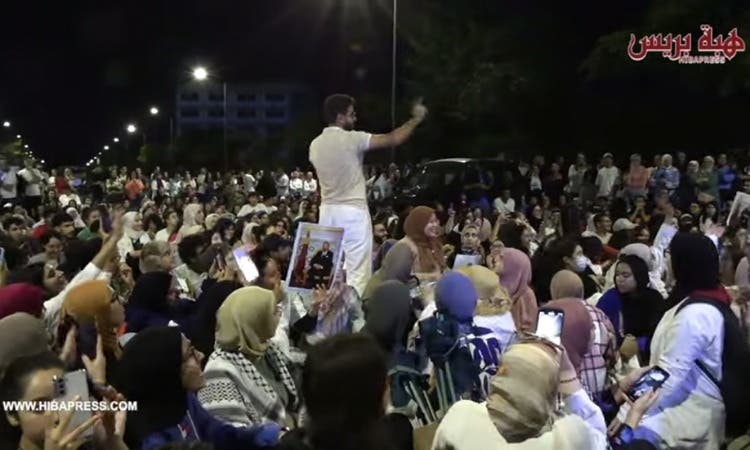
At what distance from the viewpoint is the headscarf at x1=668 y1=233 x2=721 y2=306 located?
16.2 ft

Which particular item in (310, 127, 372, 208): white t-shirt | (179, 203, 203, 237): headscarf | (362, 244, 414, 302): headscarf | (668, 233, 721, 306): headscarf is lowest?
(179, 203, 203, 237): headscarf

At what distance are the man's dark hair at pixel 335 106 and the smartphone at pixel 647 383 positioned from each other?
4.16m

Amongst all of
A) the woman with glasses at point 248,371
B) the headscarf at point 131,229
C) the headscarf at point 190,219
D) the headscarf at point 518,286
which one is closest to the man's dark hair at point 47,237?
the headscarf at point 131,229

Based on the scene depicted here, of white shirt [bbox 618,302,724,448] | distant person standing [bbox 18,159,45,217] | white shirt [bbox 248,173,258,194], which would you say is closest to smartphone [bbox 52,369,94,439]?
white shirt [bbox 618,302,724,448]

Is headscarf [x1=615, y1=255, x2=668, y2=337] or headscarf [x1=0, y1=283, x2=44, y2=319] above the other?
headscarf [x1=0, y1=283, x2=44, y2=319]

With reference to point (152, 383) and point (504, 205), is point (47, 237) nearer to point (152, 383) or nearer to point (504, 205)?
point (152, 383)

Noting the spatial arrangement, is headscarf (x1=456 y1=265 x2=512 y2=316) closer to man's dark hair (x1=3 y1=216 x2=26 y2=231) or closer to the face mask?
the face mask

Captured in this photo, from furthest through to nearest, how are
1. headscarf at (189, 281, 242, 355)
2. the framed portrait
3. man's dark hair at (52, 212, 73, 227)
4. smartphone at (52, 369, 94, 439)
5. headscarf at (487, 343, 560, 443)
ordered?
man's dark hair at (52, 212, 73, 227) → the framed portrait → headscarf at (189, 281, 242, 355) → smartphone at (52, 369, 94, 439) → headscarf at (487, 343, 560, 443)

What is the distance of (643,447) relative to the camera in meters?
4.03

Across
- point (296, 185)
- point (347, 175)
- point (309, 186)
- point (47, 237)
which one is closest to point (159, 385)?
point (347, 175)

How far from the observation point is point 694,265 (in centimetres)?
494

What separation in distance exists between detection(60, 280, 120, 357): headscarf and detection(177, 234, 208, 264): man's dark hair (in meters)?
3.89

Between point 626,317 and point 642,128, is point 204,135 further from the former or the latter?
point 626,317

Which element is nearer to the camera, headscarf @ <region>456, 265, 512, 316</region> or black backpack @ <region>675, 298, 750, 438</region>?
black backpack @ <region>675, 298, 750, 438</region>
